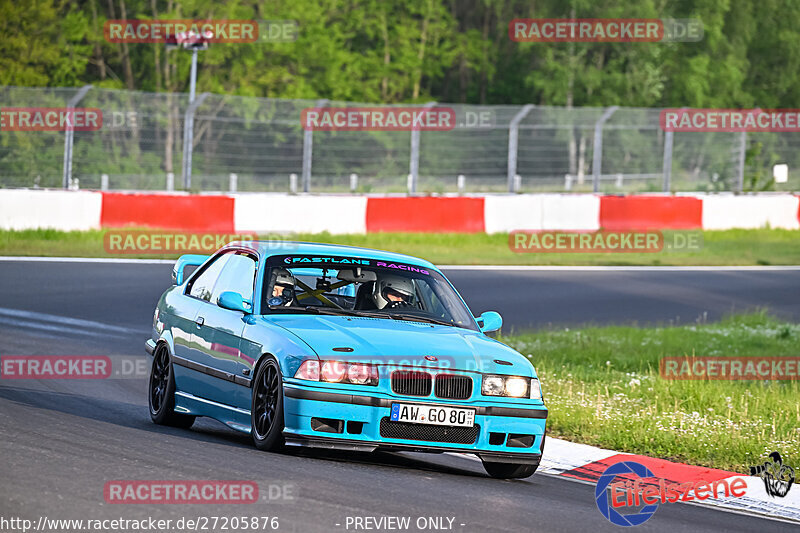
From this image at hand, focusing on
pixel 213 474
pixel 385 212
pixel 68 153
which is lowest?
pixel 213 474

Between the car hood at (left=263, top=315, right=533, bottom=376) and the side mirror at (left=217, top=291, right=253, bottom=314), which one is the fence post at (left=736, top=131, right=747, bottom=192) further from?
the side mirror at (left=217, top=291, right=253, bottom=314)

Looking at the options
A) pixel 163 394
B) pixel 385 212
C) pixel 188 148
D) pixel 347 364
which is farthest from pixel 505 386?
pixel 188 148

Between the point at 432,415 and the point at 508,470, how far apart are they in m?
0.75

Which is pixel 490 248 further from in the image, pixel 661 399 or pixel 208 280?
pixel 208 280

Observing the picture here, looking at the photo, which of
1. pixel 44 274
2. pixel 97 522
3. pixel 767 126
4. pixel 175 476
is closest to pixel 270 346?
pixel 175 476

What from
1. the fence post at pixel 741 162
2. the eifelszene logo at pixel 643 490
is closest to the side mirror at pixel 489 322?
the eifelszene logo at pixel 643 490

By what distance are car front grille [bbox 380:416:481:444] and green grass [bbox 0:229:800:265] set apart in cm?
1609

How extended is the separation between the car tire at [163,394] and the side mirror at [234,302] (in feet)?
2.92

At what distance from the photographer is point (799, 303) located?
2031cm

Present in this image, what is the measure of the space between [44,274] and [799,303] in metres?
10.9

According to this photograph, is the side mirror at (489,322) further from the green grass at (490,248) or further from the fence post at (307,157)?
the fence post at (307,157)

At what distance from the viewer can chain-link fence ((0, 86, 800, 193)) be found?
87.8 ft

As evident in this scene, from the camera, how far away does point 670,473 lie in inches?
336

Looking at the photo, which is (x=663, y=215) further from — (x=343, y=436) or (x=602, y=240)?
(x=343, y=436)
